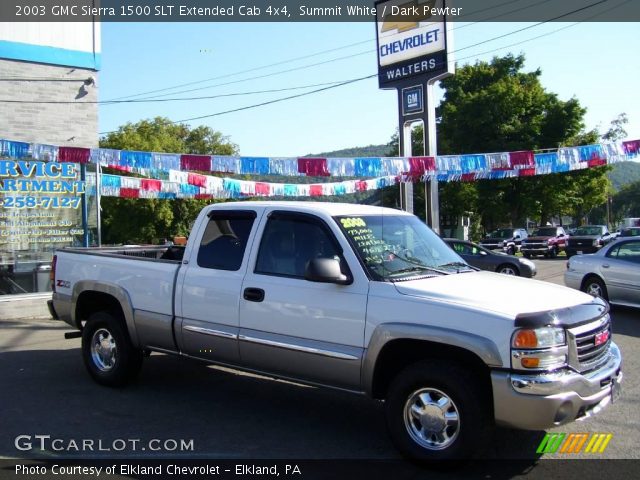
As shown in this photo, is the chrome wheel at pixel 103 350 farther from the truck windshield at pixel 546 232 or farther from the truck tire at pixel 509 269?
the truck windshield at pixel 546 232

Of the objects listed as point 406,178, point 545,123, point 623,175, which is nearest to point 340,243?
point 406,178

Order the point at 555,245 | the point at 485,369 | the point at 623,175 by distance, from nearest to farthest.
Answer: the point at 485,369
the point at 555,245
the point at 623,175

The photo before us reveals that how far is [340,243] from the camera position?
4.82 metres

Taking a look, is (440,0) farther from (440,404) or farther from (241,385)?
A: (440,404)

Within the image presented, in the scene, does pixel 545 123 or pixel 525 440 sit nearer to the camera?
pixel 525 440

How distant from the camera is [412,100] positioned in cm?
1839

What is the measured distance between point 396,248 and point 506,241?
26.3 meters

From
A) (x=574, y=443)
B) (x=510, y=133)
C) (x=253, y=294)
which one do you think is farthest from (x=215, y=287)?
(x=510, y=133)

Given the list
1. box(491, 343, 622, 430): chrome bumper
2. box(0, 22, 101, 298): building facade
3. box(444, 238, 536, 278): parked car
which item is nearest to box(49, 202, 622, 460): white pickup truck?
box(491, 343, 622, 430): chrome bumper

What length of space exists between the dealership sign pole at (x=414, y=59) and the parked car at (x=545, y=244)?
506 inches

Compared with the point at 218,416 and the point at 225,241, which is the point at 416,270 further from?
the point at 218,416

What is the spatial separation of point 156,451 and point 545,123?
126 ft

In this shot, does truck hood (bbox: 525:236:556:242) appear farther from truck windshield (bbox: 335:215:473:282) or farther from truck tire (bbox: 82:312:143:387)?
truck tire (bbox: 82:312:143:387)

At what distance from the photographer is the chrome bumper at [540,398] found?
12.7ft
